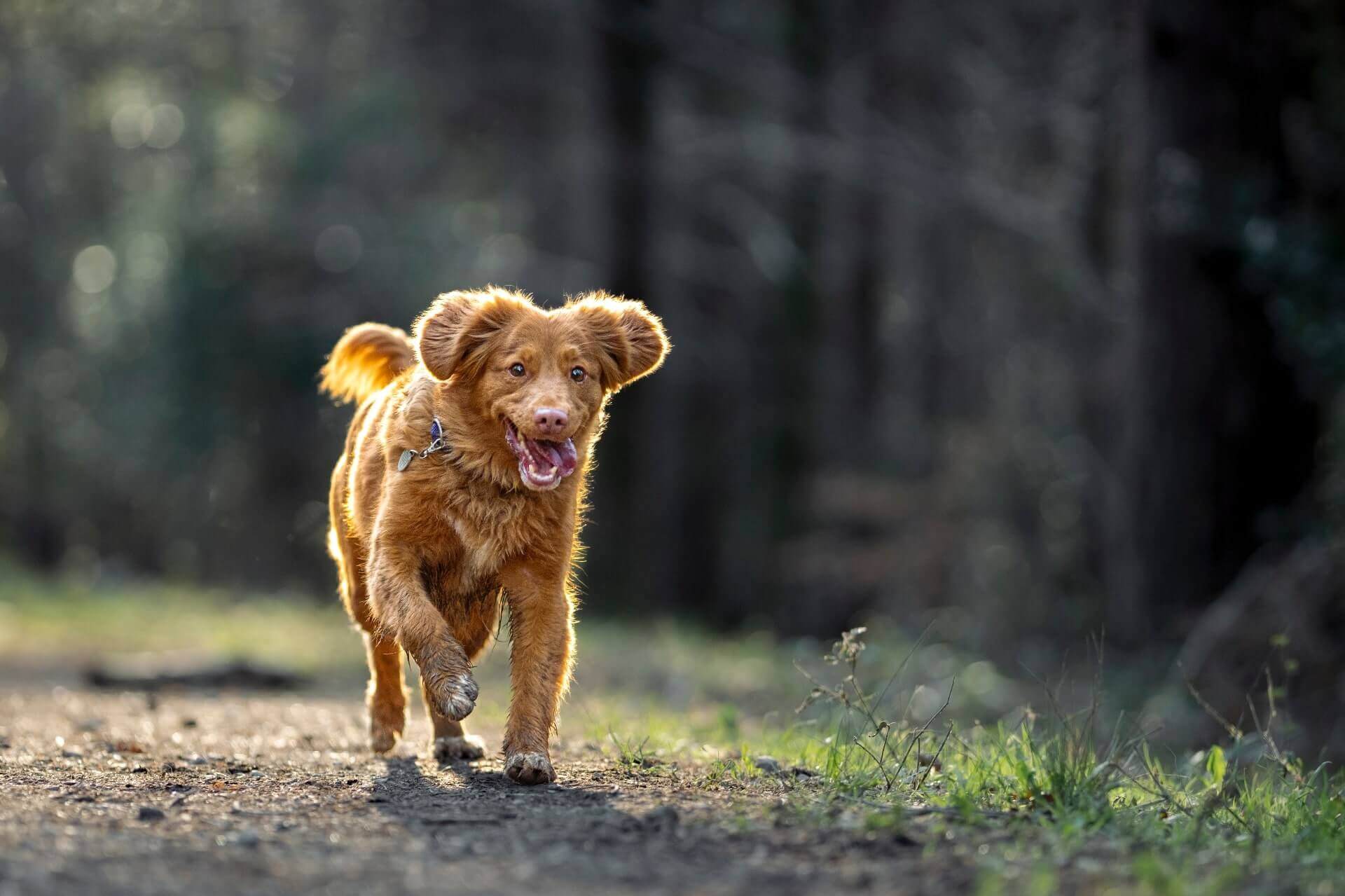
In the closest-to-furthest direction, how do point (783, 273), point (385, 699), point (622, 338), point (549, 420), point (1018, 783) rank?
point (1018, 783) < point (549, 420) < point (622, 338) < point (385, 699) < point (783, 273)

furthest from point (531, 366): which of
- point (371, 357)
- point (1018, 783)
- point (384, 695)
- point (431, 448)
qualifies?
point (1018, 783)

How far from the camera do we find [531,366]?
6.14m

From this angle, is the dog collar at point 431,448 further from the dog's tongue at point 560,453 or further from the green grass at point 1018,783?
the green grass at point 1018,783

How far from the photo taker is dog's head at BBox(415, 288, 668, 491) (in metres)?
5.97

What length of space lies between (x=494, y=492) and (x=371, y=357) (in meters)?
1.92

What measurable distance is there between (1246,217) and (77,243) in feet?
85.0

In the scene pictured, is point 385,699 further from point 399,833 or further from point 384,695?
point 399,833

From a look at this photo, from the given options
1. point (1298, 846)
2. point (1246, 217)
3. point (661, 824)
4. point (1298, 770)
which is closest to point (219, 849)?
point (661, 824)

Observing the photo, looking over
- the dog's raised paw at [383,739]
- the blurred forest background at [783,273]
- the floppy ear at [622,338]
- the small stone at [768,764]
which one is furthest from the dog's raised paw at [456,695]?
the blurred forest background at [783,273]

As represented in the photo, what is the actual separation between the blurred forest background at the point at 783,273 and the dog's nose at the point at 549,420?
584 cm

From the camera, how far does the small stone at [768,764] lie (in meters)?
5.95

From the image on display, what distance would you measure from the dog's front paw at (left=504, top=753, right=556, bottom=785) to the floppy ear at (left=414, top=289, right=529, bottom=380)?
1.54 m

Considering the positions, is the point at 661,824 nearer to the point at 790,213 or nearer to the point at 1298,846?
the point at 1298,846

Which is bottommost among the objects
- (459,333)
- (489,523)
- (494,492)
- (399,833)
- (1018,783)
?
(1018,783)
